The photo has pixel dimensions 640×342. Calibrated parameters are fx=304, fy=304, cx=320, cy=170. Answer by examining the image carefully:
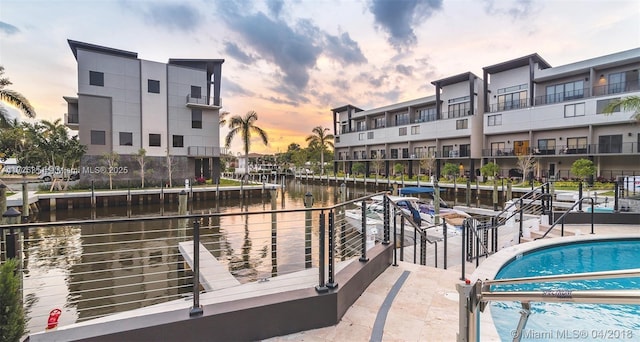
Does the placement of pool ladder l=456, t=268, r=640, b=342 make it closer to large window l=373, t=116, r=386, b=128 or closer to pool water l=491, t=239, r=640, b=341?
pool water l=491, t=239, r=640, b=341

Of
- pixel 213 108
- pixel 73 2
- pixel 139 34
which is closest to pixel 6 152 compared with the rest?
pixel 213 108

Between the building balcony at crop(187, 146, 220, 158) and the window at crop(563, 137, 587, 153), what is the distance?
33183 mm

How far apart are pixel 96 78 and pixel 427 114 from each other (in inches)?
1444

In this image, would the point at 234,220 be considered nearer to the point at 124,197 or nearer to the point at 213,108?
the point at 124,197

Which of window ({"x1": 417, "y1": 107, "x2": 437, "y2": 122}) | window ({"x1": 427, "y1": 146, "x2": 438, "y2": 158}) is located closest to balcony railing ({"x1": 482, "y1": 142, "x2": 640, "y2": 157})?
window ({"x1": 427, "y1": 146, "x2": 438, "y2": 158})

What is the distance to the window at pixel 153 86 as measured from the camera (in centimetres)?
2770

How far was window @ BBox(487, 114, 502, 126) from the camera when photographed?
1277 inches

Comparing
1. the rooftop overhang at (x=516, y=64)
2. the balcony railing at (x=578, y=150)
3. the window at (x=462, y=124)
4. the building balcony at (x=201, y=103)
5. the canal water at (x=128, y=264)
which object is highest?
the rooftop overhang at (x=516, y=64)

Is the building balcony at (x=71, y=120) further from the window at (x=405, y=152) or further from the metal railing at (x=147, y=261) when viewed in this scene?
the window at (x=405, y=152)

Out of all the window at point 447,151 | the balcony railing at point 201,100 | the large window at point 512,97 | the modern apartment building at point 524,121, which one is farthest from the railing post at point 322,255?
the window at point 447,151

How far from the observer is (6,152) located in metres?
37.2

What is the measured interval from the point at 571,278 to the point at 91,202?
2470 centimetres

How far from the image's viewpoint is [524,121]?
30.4m

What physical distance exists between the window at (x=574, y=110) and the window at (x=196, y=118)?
113 ft
